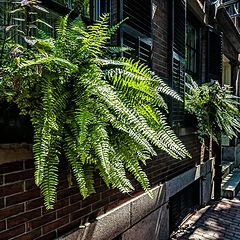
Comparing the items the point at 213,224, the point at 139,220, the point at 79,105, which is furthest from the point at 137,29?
the point at 213,224

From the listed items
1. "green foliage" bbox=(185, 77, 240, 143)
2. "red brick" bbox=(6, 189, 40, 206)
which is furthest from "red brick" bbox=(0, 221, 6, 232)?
"green foliage" bbox=(185, 77, 240, 143)

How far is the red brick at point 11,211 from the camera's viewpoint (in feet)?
5.17

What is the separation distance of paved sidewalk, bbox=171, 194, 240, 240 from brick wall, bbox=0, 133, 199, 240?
1967 millimetres

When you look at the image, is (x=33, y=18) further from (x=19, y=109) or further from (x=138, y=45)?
(x=138, y=45)

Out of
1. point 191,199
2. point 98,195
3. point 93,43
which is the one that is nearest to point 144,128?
point 93,43

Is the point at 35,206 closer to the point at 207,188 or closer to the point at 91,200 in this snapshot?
the point at 91,200

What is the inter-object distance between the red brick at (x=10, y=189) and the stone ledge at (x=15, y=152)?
0.15 m

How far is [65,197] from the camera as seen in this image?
6.63 ft

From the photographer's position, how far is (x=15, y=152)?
64.0 inches

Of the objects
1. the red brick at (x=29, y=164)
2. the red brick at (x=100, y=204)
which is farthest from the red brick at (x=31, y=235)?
the red brick at (x=100, y=204)

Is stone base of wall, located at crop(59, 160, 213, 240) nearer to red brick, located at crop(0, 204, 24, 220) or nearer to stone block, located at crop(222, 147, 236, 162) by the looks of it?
red brick, located at crop(0, 204, 24, 220)

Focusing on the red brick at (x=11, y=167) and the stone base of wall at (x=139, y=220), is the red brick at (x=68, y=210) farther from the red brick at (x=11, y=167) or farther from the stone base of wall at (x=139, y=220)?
the red brick at (x=11, y=167)

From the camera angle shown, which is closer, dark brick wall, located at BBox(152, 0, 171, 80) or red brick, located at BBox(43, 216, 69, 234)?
red brick, located at BBox(43, 216, 69, 234)

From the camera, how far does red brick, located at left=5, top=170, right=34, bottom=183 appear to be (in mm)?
1609
